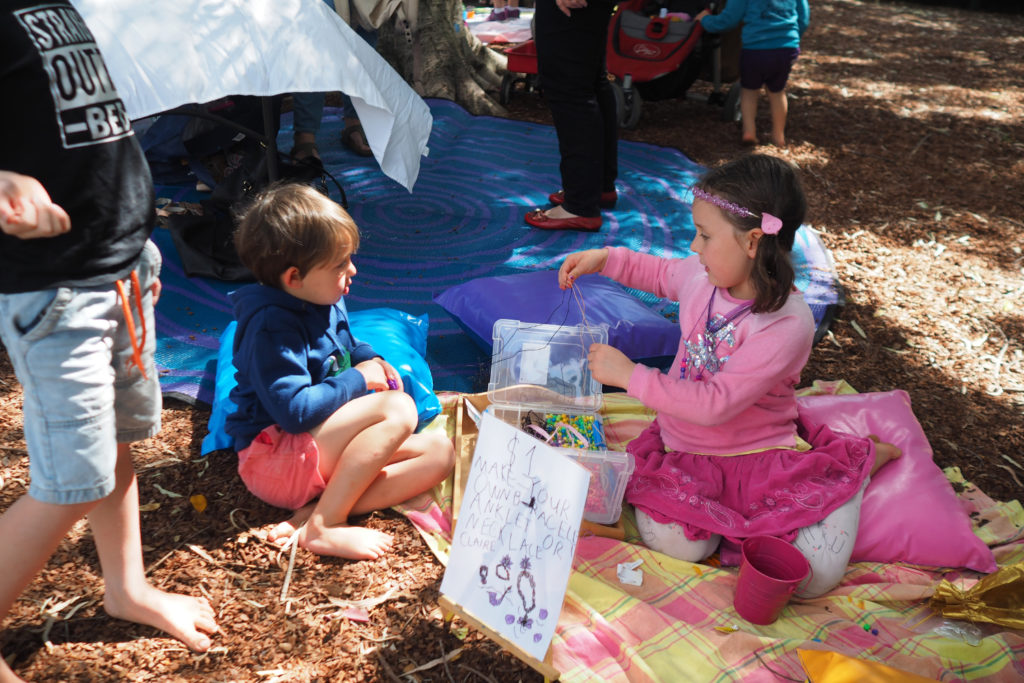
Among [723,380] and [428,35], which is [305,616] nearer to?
[723,380]

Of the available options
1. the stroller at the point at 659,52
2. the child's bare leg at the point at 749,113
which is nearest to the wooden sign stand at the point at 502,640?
the stroller at the point at 659,52

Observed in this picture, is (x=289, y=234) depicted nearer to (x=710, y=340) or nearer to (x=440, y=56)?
(x=710, y=340)

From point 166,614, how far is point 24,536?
1.46ft

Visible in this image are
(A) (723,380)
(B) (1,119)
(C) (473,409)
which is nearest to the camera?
(B) (1,119)

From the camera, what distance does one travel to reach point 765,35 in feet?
17.6

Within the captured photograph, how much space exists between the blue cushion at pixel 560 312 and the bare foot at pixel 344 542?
100 cm

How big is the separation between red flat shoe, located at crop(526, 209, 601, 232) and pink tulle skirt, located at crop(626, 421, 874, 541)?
203 cm

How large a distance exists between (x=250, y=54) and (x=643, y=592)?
2.27 metres

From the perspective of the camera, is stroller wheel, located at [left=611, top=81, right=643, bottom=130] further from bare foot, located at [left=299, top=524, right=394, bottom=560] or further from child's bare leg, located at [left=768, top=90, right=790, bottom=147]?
bare foot, located at [left=299, top=524, right=394, bottom=560]

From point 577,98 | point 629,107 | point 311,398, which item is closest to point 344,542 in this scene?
point 311,398

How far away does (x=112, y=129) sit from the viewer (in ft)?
5.08

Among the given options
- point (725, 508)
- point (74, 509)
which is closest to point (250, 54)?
point (74, 509)

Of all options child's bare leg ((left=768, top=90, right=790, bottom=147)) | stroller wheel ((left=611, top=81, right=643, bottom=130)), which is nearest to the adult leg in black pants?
stroller wheel ((left=611, top=81, right=643, bottom=130))

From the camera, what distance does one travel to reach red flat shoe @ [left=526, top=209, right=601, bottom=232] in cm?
411
